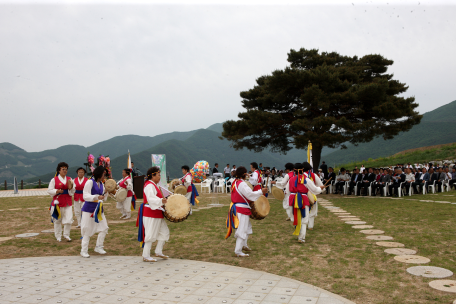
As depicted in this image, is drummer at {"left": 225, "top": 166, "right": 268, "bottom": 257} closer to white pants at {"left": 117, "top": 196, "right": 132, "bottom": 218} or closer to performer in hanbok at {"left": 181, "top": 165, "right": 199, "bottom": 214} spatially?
performer in hanbok at {"left": 181, "top": 165, "right": 199, "bottom": 214}

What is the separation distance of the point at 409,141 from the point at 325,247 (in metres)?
90.7

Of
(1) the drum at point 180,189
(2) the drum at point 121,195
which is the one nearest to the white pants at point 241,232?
(1) the drum at point 180,189

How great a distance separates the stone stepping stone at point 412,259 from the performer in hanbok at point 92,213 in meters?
5.41

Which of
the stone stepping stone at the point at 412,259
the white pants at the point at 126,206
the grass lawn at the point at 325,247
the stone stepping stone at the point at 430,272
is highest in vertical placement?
the white pants at the point at 126,206

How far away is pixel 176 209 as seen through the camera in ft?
19.1

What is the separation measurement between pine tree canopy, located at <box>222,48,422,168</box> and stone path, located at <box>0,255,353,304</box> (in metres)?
15.1

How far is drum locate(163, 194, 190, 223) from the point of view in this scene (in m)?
5.76

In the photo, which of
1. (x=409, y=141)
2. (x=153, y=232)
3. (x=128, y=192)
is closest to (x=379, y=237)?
(x=153, y=232)

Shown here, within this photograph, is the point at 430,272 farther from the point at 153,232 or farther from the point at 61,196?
the point at 61,196

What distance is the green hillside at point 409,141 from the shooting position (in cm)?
7869

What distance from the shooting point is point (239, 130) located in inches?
893

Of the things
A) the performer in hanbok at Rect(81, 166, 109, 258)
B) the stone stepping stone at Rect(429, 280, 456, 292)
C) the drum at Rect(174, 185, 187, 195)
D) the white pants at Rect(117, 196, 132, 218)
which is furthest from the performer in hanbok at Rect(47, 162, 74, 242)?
the stone stepping stone at Rect(429, 280, 456, 292)

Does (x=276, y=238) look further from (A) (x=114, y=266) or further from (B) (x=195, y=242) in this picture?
(A) (x=114, y=266)

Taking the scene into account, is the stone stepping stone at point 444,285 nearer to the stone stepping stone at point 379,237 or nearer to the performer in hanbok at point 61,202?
the stone stepping stone at point 379,237
